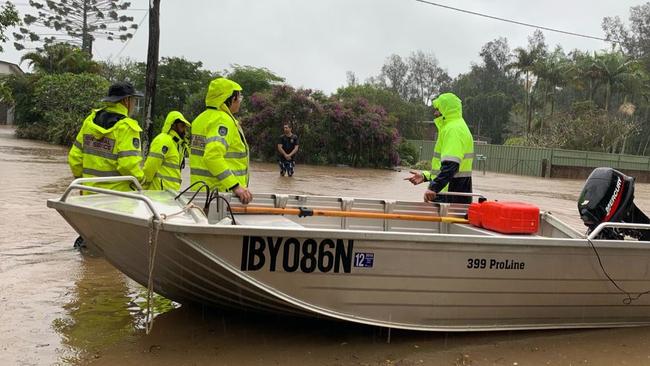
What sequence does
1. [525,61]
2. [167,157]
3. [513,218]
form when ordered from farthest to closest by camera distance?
[525,61], [167,157], [513,218]

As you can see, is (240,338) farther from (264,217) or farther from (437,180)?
(437,180)

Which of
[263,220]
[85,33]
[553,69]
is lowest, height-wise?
[263,220]

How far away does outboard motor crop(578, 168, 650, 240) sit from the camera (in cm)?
494

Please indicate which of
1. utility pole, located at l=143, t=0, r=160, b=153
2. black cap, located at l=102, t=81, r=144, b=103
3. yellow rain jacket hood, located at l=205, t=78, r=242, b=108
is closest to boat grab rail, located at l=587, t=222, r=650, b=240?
yellow rain jacket hood, located at l=205, t=78, r=242, b=108

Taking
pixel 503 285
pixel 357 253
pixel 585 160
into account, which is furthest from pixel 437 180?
pixel 585 160

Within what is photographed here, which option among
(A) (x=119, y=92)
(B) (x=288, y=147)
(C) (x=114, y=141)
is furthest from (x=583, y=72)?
(C) (x=114, y=141)

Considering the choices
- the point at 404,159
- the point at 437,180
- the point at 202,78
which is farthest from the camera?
the point at 202,78

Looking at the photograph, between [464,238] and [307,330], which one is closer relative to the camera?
[464,238]

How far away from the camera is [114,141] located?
17.3 ft

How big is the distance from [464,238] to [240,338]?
1.74 meters

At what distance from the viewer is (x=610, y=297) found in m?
4.64

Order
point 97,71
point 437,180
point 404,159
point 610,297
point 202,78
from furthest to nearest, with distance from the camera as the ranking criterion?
point 202,78 < point 97,71 < point 404,159 < point 437,180 < point 610,297

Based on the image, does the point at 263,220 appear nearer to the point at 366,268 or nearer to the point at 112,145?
the point at 366,268

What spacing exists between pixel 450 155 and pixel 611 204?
143cm
